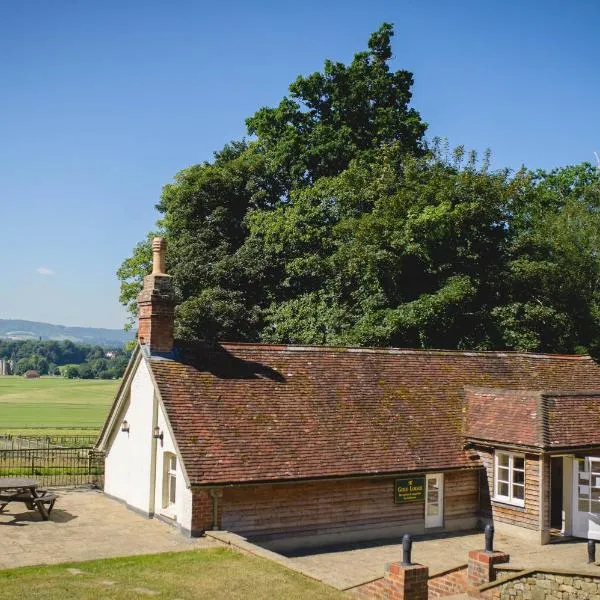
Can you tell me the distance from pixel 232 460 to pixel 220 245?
940 inches

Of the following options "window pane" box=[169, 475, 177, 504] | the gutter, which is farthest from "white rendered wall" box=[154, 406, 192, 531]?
the gutter

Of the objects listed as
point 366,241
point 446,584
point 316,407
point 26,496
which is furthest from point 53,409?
point 446,584

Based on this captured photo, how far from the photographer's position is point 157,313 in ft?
70.5

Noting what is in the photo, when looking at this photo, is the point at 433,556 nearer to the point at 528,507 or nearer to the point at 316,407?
the point at 528,507

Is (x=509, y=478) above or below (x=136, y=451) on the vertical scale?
below

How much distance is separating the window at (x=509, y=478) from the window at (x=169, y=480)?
9.33m

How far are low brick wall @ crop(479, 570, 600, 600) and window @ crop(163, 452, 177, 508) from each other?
8645 millimetres

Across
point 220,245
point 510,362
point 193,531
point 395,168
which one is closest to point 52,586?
point 193,531

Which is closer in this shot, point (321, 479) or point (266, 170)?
point (321, 479)

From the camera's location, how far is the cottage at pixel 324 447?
1947 centimetres

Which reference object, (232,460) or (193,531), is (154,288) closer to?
(232,460)

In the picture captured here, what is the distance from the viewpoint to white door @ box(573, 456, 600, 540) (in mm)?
21000

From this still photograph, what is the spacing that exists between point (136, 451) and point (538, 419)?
38.2 ft

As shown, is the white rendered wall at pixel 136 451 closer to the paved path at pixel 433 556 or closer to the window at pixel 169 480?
the window at pixel 169 480
